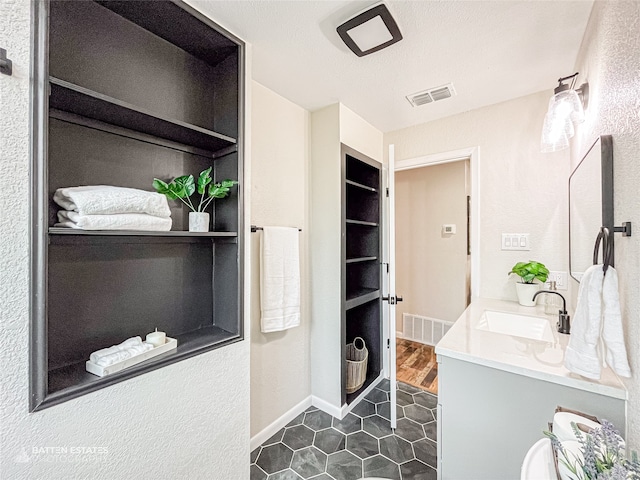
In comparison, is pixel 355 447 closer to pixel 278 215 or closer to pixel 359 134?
pixel 278 215

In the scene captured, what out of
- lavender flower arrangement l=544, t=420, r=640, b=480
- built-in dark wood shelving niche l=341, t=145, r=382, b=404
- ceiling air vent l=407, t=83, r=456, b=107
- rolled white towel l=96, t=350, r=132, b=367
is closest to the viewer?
lavender flower arrangement l=544, t=420, r=640, b=480

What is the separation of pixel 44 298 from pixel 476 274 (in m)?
2.43

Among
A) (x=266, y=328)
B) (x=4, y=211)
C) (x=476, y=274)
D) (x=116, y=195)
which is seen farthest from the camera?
(x=476, y=274)

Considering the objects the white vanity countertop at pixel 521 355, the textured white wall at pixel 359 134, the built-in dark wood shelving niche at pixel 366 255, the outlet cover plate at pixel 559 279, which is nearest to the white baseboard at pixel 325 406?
the built-in dark wood shelving niche at pixel 366 255

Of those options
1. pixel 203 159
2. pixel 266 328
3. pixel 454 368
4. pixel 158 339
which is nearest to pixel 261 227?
pixel 203 159

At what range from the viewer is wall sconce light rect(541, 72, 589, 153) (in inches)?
54.7

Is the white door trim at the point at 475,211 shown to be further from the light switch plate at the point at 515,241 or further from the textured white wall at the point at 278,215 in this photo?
the textured white wall at the point at 278,215

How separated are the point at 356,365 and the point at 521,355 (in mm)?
1382

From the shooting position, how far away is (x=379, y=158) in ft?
8.57

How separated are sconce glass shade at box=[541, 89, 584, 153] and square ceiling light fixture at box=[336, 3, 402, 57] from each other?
898 millimetres

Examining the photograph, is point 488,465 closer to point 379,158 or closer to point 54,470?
point 54,470

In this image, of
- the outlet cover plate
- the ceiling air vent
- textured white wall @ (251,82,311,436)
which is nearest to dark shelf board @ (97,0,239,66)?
textured white wall @ (251,82,311,436)

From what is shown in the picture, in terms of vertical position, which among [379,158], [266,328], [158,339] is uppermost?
[379,158]

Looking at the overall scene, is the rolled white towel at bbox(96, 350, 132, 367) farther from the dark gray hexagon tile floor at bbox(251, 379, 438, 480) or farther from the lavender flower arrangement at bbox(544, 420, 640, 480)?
the lavender flower arrangement at bbox(544, 420, 640, 480)
